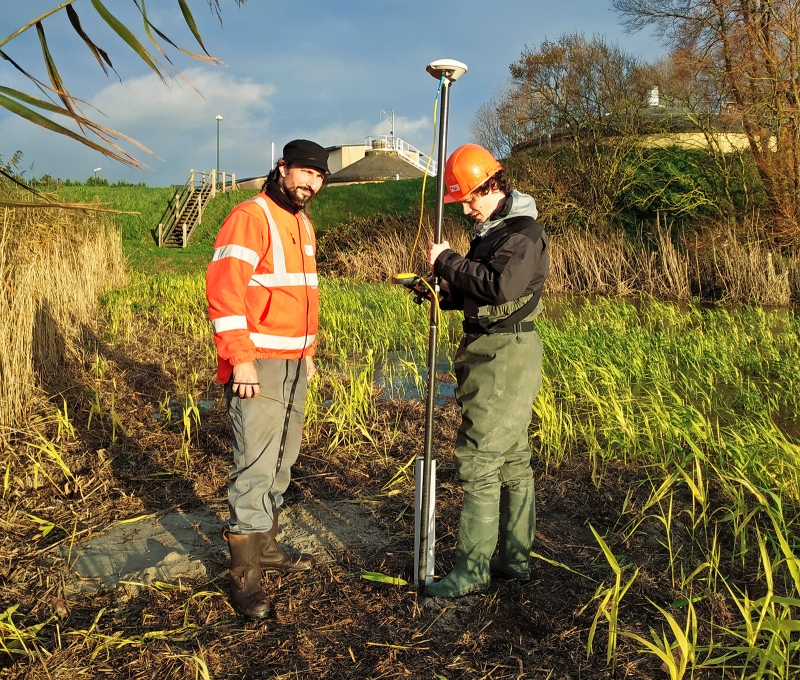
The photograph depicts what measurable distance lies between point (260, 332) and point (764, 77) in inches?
590

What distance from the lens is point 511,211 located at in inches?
106

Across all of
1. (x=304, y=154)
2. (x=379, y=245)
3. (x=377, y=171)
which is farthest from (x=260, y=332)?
(x=377, y=171)

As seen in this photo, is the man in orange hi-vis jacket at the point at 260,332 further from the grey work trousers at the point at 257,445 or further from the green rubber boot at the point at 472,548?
the green rubber boot at the point at 472,548

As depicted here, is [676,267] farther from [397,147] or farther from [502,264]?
[397,147]

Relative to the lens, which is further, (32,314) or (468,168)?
(32,314)

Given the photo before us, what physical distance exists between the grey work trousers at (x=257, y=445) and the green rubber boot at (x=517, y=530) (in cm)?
102

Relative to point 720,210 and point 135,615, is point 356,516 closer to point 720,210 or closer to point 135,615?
point 135,615

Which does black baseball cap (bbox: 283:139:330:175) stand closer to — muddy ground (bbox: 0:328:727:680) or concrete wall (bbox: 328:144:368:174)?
muddy ground (bbox: 0:328:727:680)

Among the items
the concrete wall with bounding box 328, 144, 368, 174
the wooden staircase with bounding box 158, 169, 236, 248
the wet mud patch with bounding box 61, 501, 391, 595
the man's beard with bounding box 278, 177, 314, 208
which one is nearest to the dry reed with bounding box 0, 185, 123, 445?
the wet mud patch with bounding box 61, 501, 391, 595

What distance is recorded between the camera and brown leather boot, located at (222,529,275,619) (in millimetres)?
2684

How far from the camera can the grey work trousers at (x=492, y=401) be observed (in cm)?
265

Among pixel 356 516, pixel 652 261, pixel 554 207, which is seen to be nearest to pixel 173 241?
pixel 554 207

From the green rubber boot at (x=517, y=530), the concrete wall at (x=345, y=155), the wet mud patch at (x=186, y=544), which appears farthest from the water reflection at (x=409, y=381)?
the concrete wall at (x=345, y=155)

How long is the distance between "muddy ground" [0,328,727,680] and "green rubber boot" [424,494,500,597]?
63 mm
